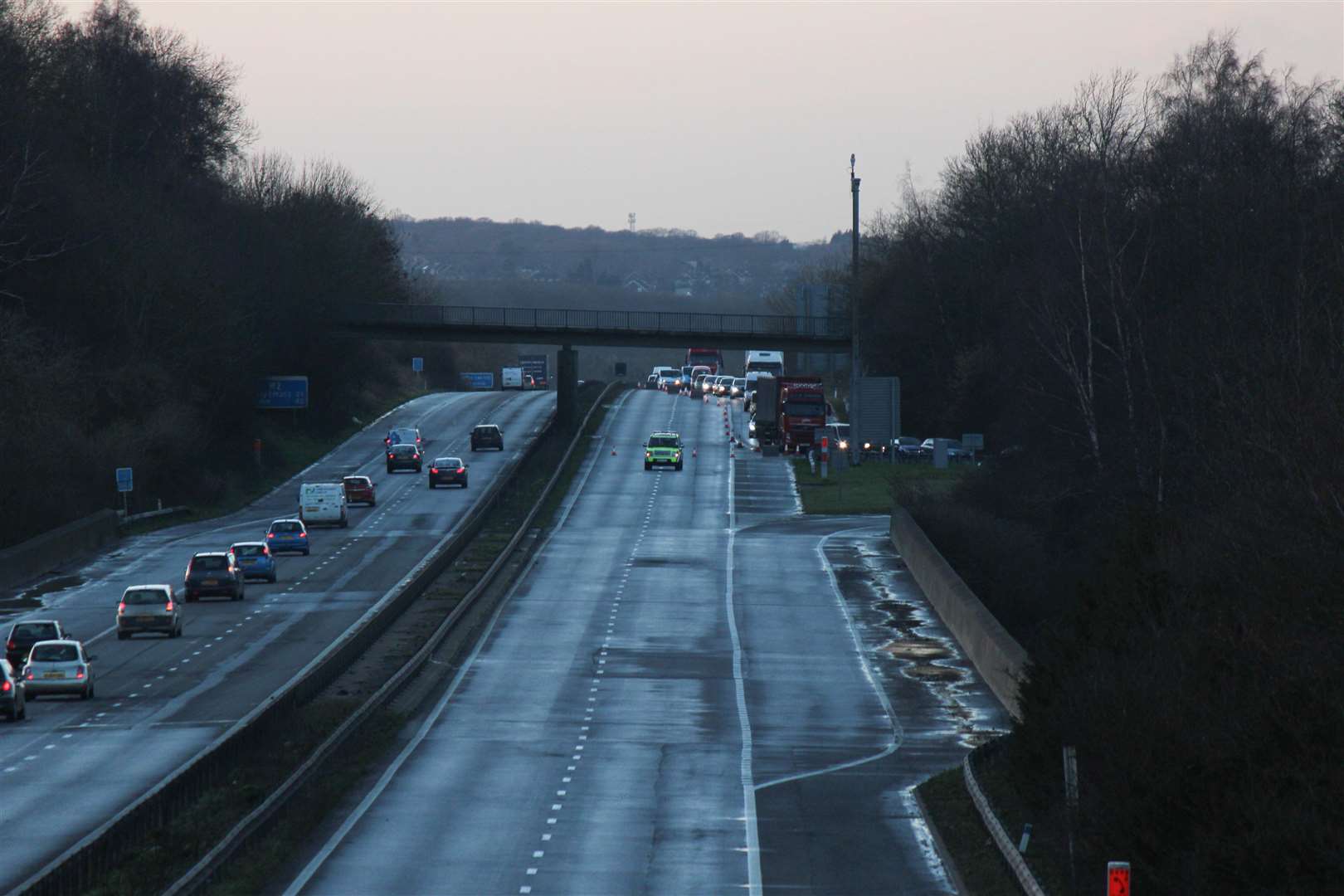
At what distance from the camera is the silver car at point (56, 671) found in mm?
39031

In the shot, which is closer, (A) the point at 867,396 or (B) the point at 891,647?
(B) the point at 891,647

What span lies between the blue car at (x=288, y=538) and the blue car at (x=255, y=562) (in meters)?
5.85

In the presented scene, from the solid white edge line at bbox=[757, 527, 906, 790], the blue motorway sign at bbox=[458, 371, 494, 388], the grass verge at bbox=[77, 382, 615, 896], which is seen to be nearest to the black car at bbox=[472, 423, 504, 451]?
the solid white edge line at bbox=[757, 527, 906, 790]

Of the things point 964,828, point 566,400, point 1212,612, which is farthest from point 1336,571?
point 566,400

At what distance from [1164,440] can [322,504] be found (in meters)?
31.3

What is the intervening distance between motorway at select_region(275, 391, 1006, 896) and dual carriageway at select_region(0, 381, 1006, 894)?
82 mm

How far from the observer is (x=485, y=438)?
98.4 metres

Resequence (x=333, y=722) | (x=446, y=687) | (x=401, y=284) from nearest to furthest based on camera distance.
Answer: (x=333, y=722) → (x=446, y=687) → (x=401, y=284)

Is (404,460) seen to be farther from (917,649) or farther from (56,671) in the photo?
(56,671)

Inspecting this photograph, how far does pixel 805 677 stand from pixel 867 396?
153ft

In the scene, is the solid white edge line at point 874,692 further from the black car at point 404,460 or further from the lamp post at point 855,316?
the black car at point 404,460

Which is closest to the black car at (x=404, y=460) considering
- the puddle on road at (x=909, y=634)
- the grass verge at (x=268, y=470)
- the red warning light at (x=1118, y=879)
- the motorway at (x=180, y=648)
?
the motorway at (x=180, y=648)

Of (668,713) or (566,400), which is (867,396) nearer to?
(566,400)

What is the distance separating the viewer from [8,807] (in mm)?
28578
